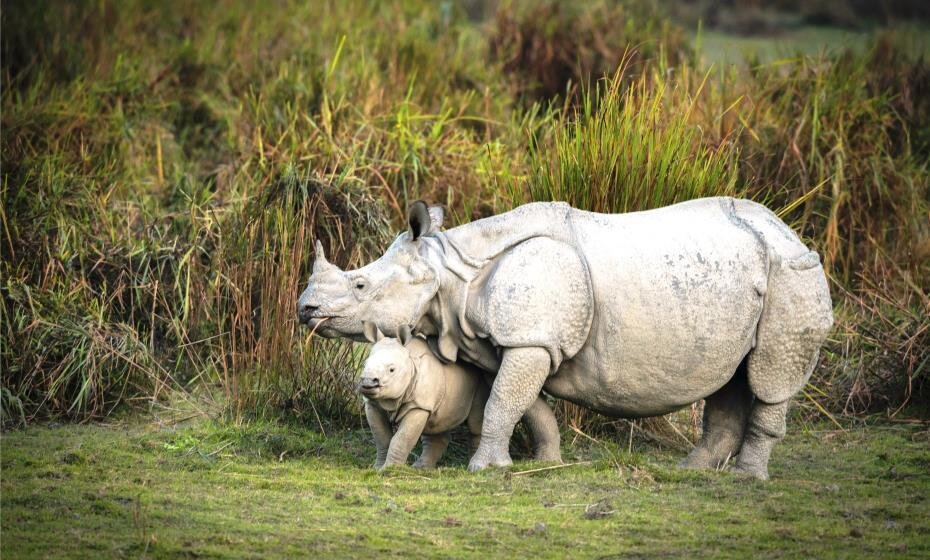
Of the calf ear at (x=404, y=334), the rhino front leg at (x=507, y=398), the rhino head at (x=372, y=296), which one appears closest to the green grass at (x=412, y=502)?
the rhino front leg at (x=507, y=398)

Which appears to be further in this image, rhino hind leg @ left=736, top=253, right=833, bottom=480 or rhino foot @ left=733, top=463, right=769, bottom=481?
rhino foot @ left=733, top=463, right=769, bottom=481

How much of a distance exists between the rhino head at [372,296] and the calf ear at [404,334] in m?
0.02

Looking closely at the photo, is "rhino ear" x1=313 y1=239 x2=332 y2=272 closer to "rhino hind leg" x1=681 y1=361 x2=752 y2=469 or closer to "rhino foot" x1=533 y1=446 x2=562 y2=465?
"rhino foot" x1=533 y1=446 x2=562 y2=465

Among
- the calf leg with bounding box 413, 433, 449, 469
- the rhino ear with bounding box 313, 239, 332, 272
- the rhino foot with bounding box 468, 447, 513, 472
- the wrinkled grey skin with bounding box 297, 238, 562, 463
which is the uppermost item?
the rhino ear with bounding box 313, 239, 332, 272

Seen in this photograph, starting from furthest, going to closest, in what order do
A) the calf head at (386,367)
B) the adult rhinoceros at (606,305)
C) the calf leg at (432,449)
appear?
the calf leg at (432,449)
the adult rhinoceros at (606,305)
the calf head at (386,367)

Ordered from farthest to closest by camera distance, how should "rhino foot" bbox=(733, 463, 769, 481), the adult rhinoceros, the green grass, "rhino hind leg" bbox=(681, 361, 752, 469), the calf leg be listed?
1. "rhino hind leg" bbox=(681, 361, 752, 469)
2. the calf leg
3. "rhino foot" bbox=(733, 463, 769, 481)
4. the adult rhinoceros
5. the green grass

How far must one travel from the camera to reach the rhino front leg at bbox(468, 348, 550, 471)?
663 cm

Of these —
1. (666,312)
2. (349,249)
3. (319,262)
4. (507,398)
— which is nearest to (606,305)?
(666,312)

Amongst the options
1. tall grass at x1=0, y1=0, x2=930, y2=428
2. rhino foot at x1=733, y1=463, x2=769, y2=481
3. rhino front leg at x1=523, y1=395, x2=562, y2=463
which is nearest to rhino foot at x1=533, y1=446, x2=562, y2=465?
rhino front leg at x1=523, y1=395, x2=562, y2=463

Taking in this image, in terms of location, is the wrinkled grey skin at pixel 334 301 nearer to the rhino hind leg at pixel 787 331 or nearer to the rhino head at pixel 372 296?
the rhino head at pixel 372 296

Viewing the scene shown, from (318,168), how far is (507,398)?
12.4 ft

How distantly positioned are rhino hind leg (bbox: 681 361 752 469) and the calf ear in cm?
153

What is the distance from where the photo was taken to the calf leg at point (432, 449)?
7078 millimetres

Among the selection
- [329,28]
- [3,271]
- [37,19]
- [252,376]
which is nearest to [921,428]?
[252,376]
